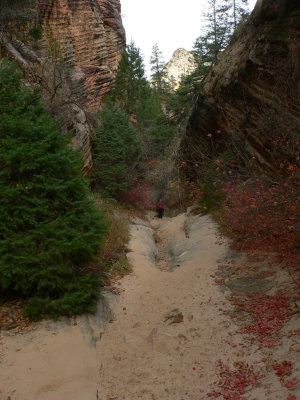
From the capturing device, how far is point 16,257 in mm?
5863

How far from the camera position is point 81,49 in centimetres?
2689

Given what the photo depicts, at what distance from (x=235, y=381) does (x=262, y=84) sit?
9.77 metres

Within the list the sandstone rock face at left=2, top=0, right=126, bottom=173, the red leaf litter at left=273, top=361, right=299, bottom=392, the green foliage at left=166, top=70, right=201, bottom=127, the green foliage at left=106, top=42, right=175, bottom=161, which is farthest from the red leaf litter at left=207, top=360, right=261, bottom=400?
the green foliage at left=106, top=42, right=175, bottom=161

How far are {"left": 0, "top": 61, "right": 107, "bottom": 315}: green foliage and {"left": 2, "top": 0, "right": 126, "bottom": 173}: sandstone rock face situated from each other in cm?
762

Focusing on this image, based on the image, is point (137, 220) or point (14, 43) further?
point (137, 220)

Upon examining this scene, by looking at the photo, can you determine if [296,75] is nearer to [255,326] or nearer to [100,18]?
[255,326]

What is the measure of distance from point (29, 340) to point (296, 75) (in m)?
9.84

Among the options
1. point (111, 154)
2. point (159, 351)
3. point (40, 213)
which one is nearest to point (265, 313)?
point (159, 351)

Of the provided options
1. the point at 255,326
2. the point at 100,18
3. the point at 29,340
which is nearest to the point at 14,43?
the point at 29,340

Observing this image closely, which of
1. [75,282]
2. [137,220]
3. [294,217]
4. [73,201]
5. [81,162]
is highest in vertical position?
[81,162]

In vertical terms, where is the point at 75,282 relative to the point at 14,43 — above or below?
below

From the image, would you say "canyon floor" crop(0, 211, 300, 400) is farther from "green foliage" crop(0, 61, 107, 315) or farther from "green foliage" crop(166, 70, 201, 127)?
"green foliage" crop(166, 70, 201, 127)

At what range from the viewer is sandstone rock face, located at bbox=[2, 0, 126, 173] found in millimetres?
15062

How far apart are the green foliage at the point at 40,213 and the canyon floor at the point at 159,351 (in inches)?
32.6
